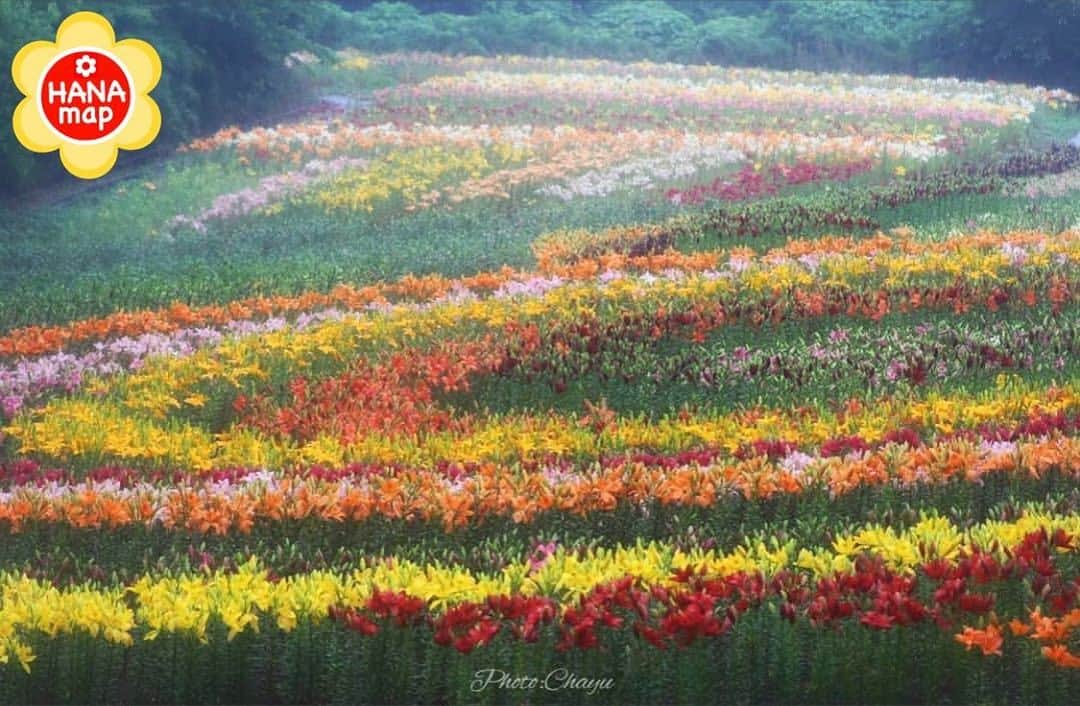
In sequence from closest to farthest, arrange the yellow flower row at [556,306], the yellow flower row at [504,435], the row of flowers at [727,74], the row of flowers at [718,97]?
the yellow flower row at [504,435], the yellow flower row at [556,306], the row of flowers at [718,97], the row of flowers at [727,74]

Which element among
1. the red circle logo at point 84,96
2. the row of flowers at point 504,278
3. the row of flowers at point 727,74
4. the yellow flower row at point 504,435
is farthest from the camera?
the row of flowers at point 727,74

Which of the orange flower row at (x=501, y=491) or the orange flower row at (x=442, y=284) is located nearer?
the orange flower row at (x=501, y=491)

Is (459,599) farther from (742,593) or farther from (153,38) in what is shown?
(153,38)

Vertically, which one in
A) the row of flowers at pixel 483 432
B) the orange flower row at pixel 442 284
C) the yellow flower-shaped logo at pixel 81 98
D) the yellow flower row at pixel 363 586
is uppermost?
the yellow flower-shaped logo at pixel 81 98

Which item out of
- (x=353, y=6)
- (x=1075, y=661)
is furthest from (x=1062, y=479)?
(x=353, y=6)

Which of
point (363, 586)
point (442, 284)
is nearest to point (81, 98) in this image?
point (442, 284)

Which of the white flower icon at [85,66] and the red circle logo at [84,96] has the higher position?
the white flower icon at [85,66]

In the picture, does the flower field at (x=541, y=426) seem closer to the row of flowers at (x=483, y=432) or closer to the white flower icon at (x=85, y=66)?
the row of flowers at (x=483, y=432)

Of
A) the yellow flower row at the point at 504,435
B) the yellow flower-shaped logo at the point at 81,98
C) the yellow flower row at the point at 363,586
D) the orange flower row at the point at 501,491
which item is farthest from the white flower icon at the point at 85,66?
the yellow flower row at the point at 363,586

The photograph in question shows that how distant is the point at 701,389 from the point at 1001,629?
3673 millimetres

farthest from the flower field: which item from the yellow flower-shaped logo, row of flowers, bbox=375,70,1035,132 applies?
row of flowers, bbox=375,70,1035,132

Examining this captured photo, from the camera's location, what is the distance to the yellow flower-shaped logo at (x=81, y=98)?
8336 mm

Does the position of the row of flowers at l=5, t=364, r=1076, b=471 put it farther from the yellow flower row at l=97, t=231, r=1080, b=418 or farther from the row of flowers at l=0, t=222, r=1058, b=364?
the row of flowers at l=0, t=222, r=1058, b=364

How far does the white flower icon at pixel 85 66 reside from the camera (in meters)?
8.39
